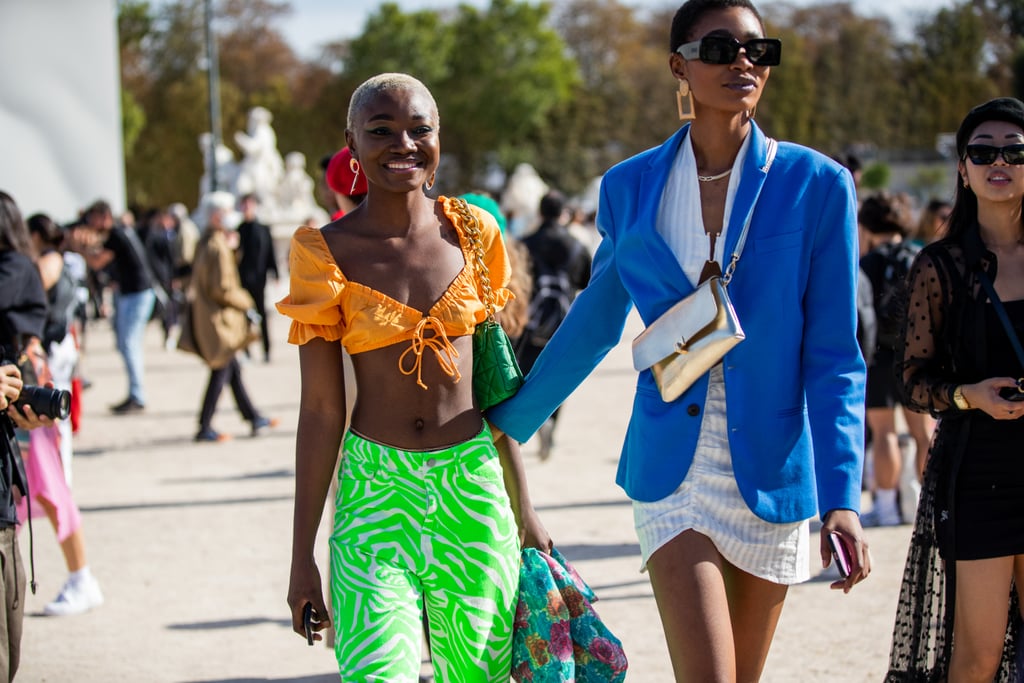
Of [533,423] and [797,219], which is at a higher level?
[797,219]

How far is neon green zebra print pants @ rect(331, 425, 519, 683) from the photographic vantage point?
321 cm

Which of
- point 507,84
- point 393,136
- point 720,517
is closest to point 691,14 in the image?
point 393,136

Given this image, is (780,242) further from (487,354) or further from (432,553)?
(432,553)

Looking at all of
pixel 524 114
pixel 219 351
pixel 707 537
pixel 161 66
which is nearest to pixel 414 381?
pixel 707 537

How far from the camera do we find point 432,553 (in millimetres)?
3250

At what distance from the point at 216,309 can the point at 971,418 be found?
851cm

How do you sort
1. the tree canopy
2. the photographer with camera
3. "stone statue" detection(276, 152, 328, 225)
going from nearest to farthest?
the photographer with camera → "stone statue" detection(276, 152, 328, 225) → the tree canopy

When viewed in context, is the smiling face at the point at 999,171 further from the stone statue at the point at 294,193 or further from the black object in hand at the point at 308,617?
the stone statue at the point at 294,193

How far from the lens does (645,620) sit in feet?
20.0

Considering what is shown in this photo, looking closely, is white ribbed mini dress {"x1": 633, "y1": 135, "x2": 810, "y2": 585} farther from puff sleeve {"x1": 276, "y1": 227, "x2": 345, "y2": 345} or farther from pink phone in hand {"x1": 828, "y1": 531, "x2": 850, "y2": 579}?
puff sleeve {"x1": 276, "y1": 227, "x2": 345, "y2": 345}

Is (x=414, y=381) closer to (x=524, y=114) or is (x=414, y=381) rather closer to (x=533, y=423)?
(x=533, y=423)

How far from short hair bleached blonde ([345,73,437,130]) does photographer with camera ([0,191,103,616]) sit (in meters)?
1.30

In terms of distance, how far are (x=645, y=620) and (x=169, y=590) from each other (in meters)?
2.47

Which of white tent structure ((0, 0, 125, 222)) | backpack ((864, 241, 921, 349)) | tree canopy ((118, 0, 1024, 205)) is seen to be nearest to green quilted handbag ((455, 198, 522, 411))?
backpack ((864, 241, 921, 349))
